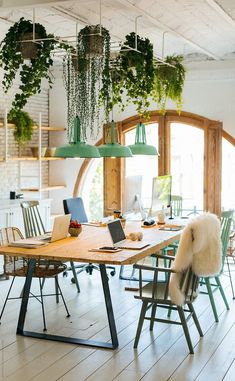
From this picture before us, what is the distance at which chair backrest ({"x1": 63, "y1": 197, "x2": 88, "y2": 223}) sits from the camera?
25.2ft

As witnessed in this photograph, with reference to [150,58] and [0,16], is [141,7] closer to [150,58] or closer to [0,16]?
[150,58]

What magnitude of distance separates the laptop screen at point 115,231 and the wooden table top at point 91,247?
0.39 ft

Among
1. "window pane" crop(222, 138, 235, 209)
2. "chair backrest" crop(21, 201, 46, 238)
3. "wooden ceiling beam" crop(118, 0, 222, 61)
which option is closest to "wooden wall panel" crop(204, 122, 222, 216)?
"window pane" crop(222, 138, 235, 209)

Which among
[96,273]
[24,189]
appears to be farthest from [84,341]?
[24,189]

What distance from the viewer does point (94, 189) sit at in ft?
33.2

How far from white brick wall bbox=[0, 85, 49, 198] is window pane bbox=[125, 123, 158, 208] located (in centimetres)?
148

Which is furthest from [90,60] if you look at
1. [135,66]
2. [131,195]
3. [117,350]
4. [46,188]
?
[46,188]

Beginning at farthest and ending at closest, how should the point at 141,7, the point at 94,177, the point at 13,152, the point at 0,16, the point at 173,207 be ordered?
the point at 94,177 < the point at 13,152 < the point at 173,207 < the point at 0,16 < the point at 141,7

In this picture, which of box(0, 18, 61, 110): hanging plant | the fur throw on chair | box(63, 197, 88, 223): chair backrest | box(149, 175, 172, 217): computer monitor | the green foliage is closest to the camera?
the fur throw on chair

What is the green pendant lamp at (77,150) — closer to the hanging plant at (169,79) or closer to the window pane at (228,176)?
the hanging plant at (169,79)

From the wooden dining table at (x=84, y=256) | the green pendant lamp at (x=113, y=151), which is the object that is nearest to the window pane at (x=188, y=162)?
the green pendant lamp at (x=113, y=151)

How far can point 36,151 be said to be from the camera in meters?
9.41

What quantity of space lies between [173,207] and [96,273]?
60.2 inches

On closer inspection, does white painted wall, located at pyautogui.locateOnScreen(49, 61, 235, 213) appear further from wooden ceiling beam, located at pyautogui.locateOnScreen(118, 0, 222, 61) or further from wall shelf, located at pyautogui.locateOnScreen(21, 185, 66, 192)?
wall shelf, located at pyautogui.locateOnScreen(21, 185, 66, 192)
